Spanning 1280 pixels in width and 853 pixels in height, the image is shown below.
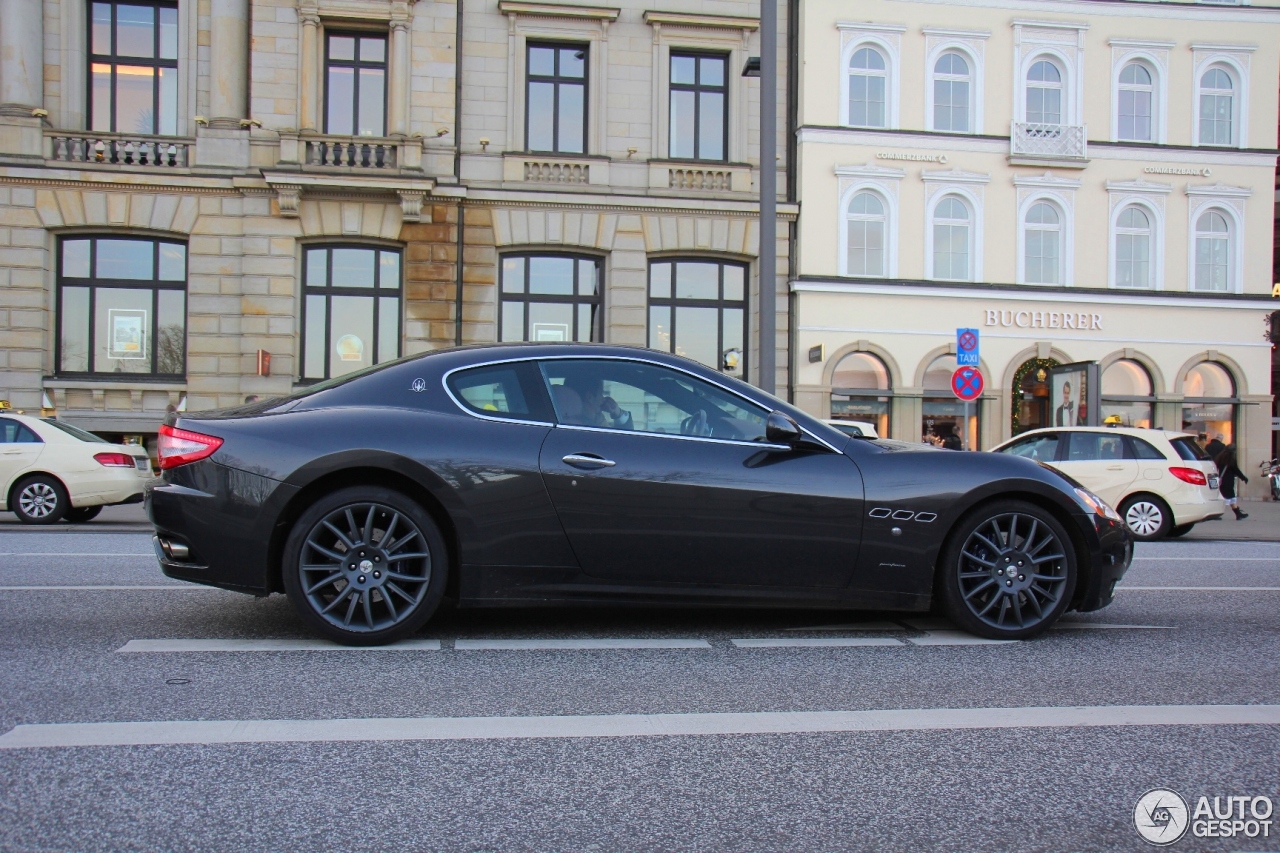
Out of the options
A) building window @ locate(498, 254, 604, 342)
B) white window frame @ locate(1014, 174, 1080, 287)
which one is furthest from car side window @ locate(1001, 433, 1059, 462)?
white window frame @ locate(1014, 174, 1080, 287)

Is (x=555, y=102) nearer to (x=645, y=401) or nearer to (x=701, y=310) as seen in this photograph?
(x=701, y=310)

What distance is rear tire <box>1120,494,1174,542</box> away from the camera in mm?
13430

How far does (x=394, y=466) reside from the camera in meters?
4.65

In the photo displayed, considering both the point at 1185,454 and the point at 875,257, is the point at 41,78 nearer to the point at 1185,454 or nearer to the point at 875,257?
the point at 875,257

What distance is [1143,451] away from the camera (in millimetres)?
13750

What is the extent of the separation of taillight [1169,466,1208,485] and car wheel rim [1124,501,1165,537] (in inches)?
19.1

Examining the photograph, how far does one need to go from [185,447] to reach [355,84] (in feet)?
60.1

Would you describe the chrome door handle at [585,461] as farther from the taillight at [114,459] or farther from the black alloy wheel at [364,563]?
the taillight at [114,459]

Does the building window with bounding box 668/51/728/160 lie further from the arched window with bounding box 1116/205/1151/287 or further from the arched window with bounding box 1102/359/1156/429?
the arched window with bounding box 1102/359/1156/429

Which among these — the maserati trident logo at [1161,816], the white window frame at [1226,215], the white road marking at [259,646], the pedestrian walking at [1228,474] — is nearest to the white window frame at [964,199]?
the white window frame at [1226,215]

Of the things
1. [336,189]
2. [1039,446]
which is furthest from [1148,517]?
[336,189]

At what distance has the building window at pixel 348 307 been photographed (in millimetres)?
20984

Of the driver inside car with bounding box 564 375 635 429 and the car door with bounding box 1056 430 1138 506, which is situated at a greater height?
the driver inside car with bounding box 564 375 635 429

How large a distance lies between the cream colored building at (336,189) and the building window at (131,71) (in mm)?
44
